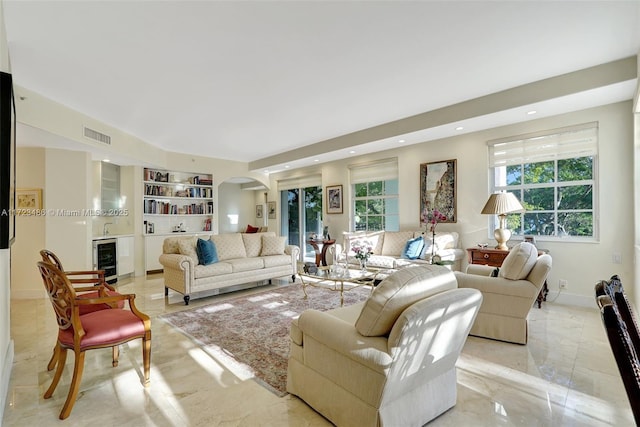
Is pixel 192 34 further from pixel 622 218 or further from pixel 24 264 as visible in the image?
pixel 622 218

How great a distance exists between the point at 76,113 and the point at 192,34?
2838 millimetres

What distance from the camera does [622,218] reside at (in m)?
3.63

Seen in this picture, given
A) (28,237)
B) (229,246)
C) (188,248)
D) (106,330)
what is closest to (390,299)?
(106,330)

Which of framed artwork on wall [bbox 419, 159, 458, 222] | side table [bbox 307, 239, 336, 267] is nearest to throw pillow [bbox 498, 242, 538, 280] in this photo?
framed artwork on wall [bbox 419, 159, 458, 222]

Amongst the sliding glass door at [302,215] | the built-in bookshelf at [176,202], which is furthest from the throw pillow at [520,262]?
the built-in bookshelf at [176,202]

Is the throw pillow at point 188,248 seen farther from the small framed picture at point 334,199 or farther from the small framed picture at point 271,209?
the small framed picture at point 271,209

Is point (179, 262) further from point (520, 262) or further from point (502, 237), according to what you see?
point (502, 237)

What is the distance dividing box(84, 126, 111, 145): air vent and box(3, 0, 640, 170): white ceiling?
30 centimetres

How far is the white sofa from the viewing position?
4.75 m

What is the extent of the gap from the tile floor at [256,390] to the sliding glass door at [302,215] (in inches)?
209

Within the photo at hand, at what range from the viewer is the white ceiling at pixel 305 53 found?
87.4 inches

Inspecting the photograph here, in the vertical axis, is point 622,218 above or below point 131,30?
below

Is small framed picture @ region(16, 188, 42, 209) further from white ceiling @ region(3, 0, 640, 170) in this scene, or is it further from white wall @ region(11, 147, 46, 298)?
white ceiling @ region(3, 0, 640, 170)

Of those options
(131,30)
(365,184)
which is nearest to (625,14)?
(131,30)
